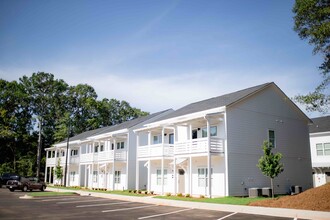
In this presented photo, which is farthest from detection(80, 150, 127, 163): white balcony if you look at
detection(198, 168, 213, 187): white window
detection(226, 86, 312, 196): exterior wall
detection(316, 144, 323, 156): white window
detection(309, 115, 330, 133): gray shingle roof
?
detection(309, 115, 330, 133): gray shingle roof

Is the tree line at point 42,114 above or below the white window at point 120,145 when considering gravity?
above

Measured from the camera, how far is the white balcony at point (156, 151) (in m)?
29.1

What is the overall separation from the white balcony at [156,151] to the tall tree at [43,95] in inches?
1794

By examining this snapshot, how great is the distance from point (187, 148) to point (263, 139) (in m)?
6.74

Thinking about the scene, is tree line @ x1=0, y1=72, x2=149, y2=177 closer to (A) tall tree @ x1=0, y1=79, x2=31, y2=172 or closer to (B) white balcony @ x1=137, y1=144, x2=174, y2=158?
(A) tall tree @ x1=0, y1=79, x2=31, y2=172

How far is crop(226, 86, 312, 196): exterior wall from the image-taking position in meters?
24.7

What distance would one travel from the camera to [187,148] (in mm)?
25828

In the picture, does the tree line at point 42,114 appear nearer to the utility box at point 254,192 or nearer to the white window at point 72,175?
the white window at point 72,175

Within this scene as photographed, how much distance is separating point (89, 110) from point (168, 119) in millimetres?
46597

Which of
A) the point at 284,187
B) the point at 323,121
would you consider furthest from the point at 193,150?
the point at 323,121

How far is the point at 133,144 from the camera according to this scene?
3675 centimetres

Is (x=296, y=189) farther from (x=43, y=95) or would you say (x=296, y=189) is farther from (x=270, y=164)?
(x=43, y=95)

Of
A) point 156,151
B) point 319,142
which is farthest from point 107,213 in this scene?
point 319,142

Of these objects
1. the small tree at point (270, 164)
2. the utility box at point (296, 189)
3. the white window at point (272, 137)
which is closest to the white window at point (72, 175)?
the white window at point (272, 137)
